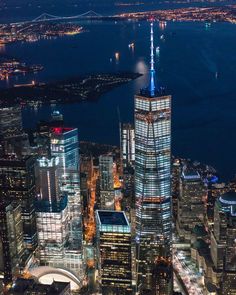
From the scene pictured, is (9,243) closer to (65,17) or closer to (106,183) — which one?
(106,183)

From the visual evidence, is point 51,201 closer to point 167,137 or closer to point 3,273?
point 3,273

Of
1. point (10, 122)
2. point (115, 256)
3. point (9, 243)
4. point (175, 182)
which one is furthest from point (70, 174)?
point (115, 256)

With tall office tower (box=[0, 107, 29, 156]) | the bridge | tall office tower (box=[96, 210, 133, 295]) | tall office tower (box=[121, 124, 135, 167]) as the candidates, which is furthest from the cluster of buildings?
the bridge

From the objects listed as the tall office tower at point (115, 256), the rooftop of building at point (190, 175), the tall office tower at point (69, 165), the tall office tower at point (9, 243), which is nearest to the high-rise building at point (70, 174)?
the tall office tower at point (69, 165)

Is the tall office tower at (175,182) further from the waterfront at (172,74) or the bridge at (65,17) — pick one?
the bridge at (65,17)

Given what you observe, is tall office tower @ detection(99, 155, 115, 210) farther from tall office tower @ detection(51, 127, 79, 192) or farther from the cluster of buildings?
tall office tower @ detection(51, 127, 79, 192)
